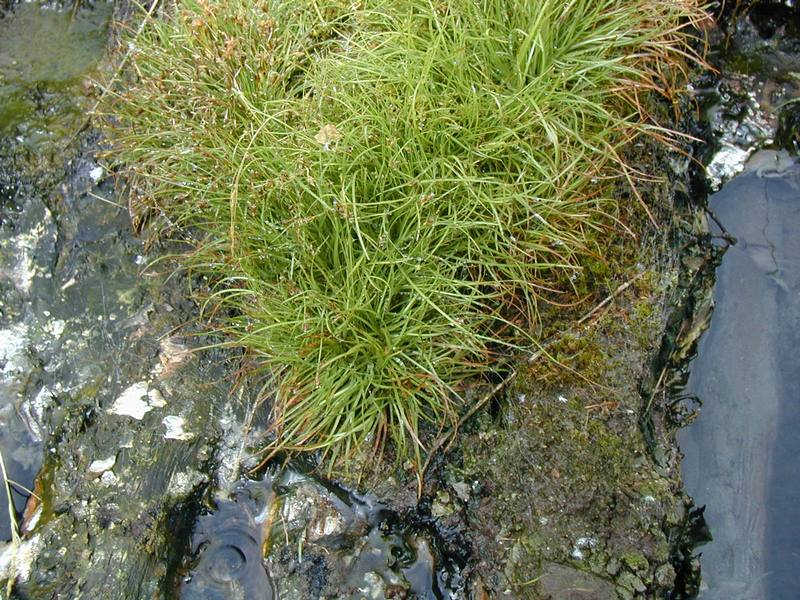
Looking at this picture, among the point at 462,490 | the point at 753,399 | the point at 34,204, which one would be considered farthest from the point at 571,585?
the point at 34,204

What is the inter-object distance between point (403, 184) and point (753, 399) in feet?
6.12

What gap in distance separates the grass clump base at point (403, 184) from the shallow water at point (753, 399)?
2.56 feet

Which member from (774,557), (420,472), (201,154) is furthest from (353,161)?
(774,557)

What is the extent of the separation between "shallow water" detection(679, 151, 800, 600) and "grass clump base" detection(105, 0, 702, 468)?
781 millimetres

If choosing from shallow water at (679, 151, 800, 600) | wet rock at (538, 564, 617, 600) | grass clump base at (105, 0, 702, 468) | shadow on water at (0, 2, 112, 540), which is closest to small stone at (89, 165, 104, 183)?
shadow on water at (0, 2, 112, 540)

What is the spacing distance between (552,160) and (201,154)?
1.63m

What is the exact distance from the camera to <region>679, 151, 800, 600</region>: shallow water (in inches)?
121

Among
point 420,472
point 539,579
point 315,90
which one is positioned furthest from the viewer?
point 315,90

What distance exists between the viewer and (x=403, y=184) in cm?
317

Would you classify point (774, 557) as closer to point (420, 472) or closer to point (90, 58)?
point (420, 472)

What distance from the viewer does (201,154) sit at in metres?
3.49

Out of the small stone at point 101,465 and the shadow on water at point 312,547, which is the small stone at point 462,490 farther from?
the small stone at point 101,465

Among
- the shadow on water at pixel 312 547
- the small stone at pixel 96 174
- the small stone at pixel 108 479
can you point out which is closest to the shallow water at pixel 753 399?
the shadow on water at pixel 312 547

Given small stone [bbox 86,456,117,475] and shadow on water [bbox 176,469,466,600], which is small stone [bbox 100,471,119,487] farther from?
shadow on water [bbox 176,469,466,600]
